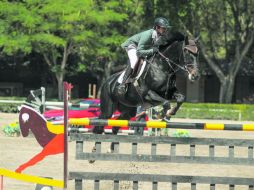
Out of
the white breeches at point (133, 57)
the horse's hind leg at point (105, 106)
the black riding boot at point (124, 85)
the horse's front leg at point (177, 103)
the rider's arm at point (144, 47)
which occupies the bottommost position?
the horse's hind leg at point (105, 106)

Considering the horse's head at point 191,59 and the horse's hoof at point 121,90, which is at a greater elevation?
the horse's head at point 191,59

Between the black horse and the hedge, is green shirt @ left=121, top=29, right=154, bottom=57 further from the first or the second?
the hedge

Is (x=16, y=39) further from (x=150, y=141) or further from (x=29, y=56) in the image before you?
(x=150, y=141)

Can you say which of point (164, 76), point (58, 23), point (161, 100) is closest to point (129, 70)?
point (164, 76)

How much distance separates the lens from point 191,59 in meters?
9.16

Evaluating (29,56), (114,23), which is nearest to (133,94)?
(114,23)

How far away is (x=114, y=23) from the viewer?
124 ft

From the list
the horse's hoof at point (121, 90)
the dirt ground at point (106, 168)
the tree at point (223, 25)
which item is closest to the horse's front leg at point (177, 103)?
the horse's hoof at point (121, 90)

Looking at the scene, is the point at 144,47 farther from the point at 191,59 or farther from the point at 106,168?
the point at 106,168

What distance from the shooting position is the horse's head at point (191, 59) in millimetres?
9023

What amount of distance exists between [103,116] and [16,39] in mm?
23467

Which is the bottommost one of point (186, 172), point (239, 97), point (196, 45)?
point (239, 97)

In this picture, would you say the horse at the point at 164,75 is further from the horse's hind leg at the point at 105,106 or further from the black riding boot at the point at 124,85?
the horse's hind leg at the point at 105,106

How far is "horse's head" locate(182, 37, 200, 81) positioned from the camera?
902 centimetres
